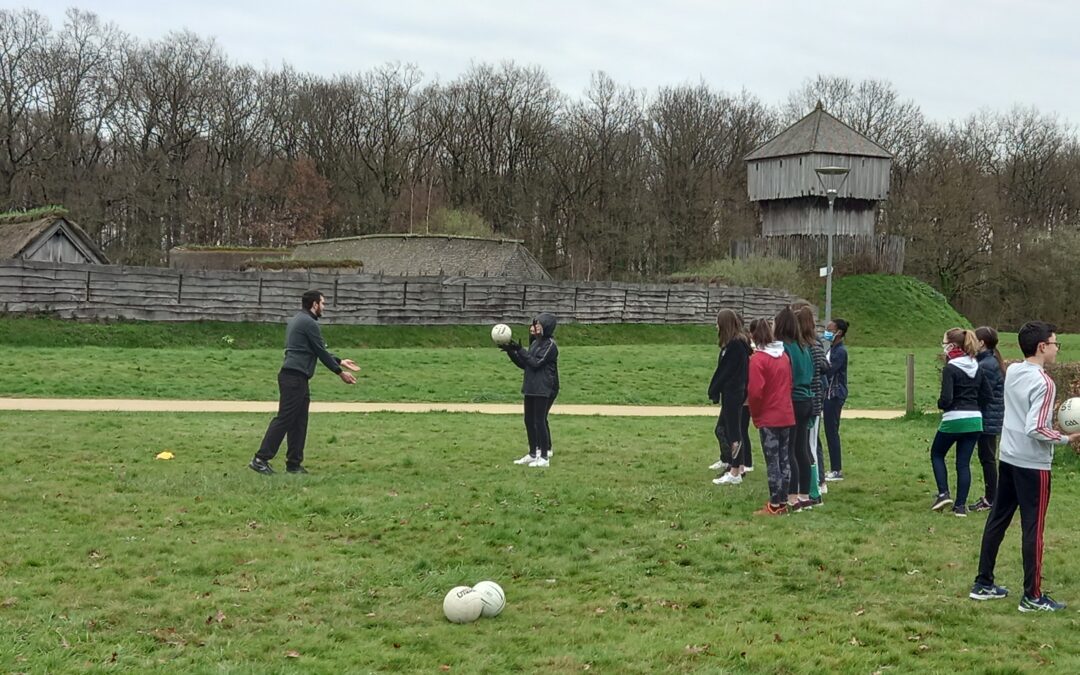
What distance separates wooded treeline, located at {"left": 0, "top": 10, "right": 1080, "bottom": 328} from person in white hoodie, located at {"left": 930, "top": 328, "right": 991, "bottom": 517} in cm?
4379

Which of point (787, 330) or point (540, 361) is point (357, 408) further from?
point (787, 330)

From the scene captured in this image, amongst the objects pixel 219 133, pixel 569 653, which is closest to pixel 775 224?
pixel 219 133

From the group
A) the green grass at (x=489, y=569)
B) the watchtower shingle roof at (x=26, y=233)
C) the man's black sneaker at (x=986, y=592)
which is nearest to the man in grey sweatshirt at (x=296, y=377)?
the green grass at (x=489, y=569)

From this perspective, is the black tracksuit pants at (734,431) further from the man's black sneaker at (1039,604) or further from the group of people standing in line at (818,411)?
the man's black sneaker at (1039,604)

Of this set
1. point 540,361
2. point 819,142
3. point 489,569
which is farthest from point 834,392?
point 819,142

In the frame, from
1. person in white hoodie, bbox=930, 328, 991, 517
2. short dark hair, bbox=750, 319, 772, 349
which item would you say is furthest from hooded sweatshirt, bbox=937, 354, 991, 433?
short dark hair, bbox=750, 319, 772, 349

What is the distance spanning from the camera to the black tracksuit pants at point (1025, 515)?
6.91 metres

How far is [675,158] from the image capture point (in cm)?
6362

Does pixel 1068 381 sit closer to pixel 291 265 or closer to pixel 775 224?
pixel 291 265

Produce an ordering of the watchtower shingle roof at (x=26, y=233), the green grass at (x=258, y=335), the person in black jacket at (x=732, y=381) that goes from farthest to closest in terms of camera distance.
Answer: the watchtower shingle roof at (x=26, y=233)
the green grass at (x=258, y=335)
the person in black jacket at (x=732, y=381)

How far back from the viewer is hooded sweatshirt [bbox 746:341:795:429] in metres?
9.72

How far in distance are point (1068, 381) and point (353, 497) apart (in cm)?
916

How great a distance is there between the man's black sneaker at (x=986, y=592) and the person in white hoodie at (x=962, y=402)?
110 inches

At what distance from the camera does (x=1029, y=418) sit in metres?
6.80
